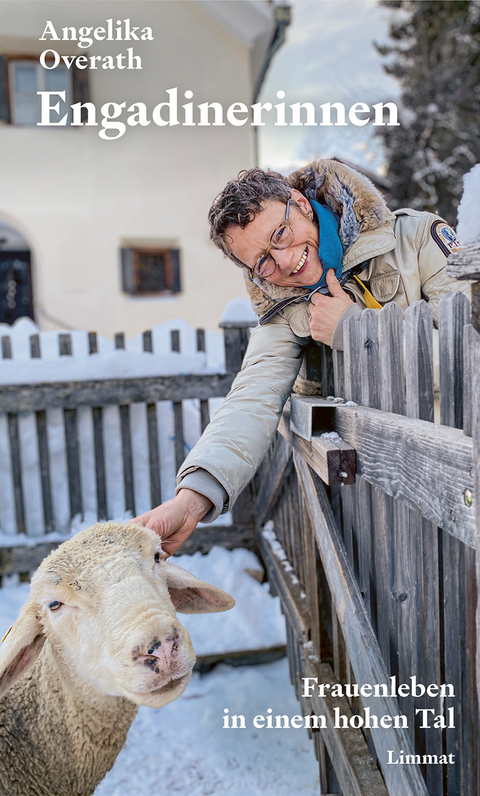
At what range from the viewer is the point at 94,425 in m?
3.96

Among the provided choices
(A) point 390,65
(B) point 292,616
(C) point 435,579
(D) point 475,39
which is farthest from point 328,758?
(A) point 390,65

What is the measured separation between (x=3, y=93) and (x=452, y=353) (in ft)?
33.2

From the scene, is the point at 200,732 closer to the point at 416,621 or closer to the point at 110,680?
the point at 110,680

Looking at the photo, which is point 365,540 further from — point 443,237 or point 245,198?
point 245,198

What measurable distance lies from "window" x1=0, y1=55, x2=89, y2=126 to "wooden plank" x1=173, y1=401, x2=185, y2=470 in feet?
23.6

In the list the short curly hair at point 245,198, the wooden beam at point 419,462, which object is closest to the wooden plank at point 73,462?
the short curly hair at point 245,198

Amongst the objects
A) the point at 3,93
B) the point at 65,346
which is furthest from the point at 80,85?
the point at 65,346

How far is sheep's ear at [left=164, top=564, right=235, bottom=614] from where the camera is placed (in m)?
1.67

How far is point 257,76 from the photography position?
33.8ft

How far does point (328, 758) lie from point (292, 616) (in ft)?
2.35

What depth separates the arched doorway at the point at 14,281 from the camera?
1059cm

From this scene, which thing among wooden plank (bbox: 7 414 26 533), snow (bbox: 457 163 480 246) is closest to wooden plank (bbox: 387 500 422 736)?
snow (bbox: 457 163 480 246)

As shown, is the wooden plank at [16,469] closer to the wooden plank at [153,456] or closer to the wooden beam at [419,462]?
the wooden plank at [153,456]

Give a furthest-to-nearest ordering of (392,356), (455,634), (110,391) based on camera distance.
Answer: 1. (110,391)
2. (392,356)
3. (455,634)
